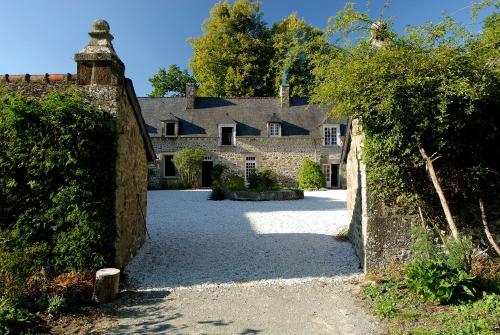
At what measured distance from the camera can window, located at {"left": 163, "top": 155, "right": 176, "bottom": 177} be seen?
2380 centimetres

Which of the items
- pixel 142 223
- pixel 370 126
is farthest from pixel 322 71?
pixel 142 223

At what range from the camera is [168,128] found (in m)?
24.0

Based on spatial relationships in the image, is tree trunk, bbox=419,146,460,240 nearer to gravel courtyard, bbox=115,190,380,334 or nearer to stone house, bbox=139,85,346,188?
gravel courtyard, bbox=115,190,380,334

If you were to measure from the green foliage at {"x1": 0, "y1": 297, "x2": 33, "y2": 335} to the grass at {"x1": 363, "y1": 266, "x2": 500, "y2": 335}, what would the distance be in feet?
11.7

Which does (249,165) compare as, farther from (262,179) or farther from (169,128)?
(169,128)

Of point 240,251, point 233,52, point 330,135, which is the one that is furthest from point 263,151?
point 240,251

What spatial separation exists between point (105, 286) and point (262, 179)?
17.7m

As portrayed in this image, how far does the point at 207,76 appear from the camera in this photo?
30.7 m

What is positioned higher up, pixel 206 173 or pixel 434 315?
pixel 206 173

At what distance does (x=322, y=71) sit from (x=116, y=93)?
298cm

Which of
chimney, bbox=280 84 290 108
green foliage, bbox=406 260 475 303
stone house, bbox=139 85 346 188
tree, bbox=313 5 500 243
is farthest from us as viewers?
chimney, bbox=280 84 290 108

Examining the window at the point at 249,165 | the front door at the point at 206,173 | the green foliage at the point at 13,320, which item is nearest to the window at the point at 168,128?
the front door at the point at 206,173

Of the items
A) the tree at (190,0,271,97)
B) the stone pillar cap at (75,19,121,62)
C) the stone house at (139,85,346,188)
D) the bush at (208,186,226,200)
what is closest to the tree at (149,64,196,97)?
the tree at (190,0,271,97)

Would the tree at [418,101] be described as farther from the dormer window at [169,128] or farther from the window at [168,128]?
the window at [168,128]
